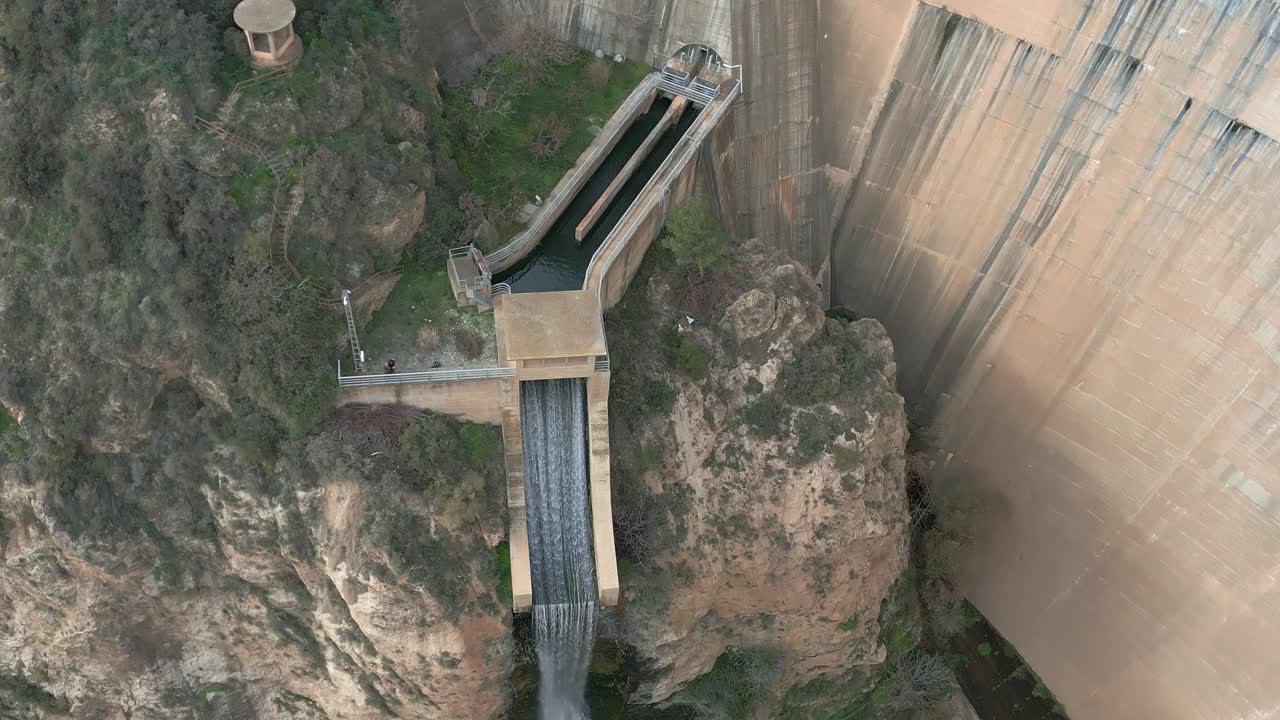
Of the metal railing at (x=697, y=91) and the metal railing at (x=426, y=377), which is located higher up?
the metal railing at (x=697, y=91)

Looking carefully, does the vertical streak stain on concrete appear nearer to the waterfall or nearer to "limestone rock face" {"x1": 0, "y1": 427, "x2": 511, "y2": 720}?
the waterfall

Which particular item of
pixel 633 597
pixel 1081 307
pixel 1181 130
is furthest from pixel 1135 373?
pixel 633 597

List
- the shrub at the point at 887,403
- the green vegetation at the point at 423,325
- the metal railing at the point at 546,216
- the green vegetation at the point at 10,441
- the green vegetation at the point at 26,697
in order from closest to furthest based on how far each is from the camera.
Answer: the green vegetation at the point at 10,441 → the green vegetation at the point at 423,325 → the green vegetation at the point at 26,697 → the metal railing at the point at 546,216 → the shrub at the point at 887,403


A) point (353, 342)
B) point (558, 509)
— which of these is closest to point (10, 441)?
point (353, 342)

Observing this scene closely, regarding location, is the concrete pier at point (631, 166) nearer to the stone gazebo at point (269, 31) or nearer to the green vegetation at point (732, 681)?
the stone gazebo at point (269, 31)

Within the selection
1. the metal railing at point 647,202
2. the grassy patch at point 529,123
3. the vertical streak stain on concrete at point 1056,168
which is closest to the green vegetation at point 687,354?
the metal railing at point 647,202

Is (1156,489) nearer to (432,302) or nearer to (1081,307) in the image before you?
(1081,307)
